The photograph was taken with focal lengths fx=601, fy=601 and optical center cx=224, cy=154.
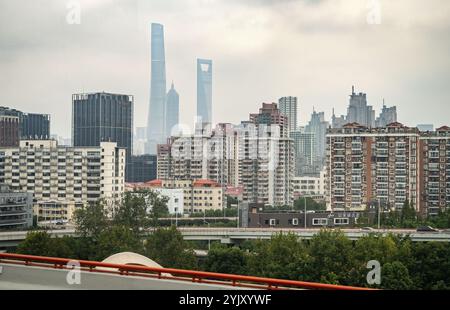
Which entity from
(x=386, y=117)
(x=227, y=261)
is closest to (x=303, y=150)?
(x=386, y=117)

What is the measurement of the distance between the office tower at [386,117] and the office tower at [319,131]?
0.95m

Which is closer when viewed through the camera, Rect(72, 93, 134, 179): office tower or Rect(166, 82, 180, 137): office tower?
Rect(72, 93, 134, 179): office tower

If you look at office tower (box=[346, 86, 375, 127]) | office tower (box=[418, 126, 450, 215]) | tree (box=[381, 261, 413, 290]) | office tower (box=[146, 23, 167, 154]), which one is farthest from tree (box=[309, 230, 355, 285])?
office tower (box=[346, 86, 375, 127])

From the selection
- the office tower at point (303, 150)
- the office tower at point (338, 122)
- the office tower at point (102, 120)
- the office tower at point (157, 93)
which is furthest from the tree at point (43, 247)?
the office tower at point (303, 150)

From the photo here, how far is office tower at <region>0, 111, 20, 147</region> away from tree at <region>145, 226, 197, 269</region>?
3.28 metres

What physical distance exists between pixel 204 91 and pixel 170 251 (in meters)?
4.33

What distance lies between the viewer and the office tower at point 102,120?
29.5 ft

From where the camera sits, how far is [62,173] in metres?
9.16

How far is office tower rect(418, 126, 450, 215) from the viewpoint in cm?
932

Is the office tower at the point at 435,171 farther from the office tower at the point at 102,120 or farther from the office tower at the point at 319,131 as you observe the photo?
the office tower at the point at 102,120

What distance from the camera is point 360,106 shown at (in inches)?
422

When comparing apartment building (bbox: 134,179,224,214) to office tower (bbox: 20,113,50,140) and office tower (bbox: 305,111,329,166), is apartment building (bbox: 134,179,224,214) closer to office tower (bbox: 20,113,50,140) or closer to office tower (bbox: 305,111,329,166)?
office tower (bbox: 305,111,329,166)
